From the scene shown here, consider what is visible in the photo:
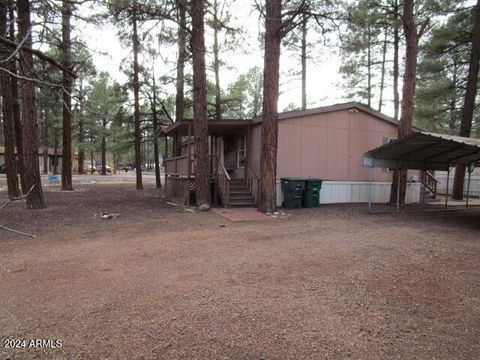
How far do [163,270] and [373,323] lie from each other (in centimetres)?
260

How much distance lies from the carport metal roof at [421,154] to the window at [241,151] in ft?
16.3

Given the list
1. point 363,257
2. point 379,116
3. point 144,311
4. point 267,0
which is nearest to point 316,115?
point 379,116

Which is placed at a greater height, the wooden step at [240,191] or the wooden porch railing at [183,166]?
the wooden porch railing at [183,166]

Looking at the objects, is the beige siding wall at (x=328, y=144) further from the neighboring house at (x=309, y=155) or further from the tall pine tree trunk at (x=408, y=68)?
the tall pine tree trunk at (x=408, y=68)

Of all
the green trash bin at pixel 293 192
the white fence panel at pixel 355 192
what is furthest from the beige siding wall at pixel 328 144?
the green trash bin at pixel 293 192

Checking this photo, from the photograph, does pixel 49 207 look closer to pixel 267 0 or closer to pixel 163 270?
pixel 163 270

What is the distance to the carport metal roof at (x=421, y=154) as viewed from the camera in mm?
8273

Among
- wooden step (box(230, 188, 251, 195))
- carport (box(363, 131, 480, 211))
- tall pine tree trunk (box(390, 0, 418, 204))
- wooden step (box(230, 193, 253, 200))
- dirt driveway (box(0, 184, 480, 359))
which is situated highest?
tall pine tree trunk (box(390, 0, 418, 204))

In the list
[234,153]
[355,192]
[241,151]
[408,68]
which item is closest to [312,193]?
[355,192]

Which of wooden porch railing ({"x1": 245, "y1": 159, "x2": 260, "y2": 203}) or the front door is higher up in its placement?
the front door

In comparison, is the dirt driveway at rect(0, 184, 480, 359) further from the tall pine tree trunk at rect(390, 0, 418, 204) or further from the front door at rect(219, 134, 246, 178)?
the front door at rect(219, 134, 246, 178)

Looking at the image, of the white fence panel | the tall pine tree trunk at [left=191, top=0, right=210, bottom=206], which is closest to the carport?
the white fence panel

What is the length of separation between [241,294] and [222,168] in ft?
24.7

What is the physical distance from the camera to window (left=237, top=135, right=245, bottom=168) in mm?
12594
